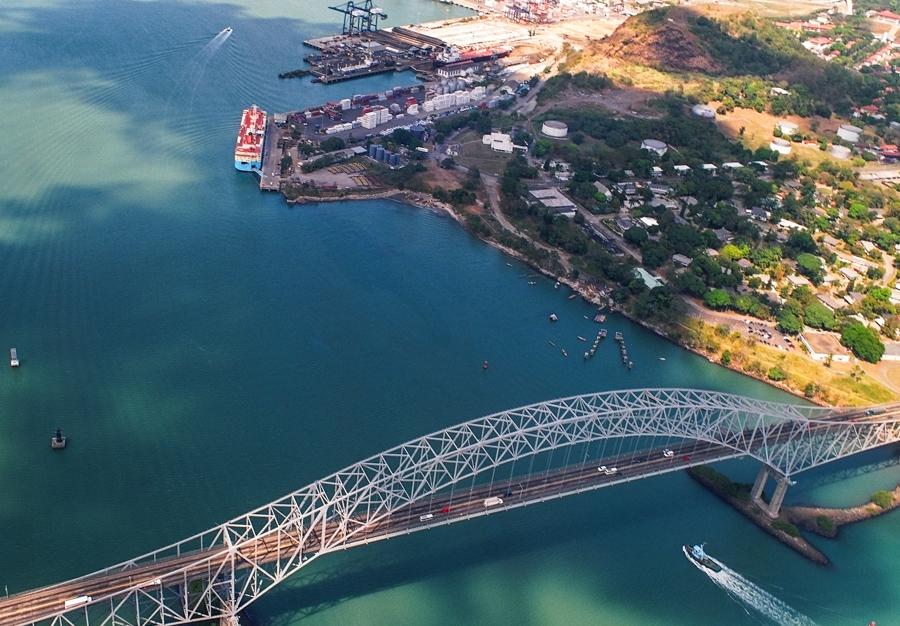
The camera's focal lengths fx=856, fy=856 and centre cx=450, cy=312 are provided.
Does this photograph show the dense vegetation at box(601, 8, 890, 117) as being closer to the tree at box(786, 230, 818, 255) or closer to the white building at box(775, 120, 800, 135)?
the white building at box(775, 120, 800, 135)

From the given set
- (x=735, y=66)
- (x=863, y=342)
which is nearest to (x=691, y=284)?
(x=863, y=342)

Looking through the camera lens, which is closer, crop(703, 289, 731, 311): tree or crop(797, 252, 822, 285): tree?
crop(703, 289, 731, 311): tree

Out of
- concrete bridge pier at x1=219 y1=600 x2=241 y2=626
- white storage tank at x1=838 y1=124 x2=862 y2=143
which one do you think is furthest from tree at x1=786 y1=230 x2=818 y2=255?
concrete bridge pier at x1=219 y1=600 x2=241 y2=626

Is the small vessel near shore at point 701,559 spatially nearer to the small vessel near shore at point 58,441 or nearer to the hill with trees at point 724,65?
the small vessel near shore at point 58,441

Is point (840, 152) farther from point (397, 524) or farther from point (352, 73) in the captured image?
point (397, 524)

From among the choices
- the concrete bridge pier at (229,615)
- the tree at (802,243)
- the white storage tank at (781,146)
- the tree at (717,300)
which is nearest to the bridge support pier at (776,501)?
the tree at (717,300)

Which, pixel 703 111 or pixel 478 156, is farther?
pixel 703 111
